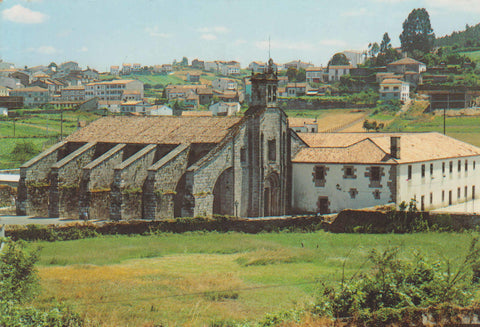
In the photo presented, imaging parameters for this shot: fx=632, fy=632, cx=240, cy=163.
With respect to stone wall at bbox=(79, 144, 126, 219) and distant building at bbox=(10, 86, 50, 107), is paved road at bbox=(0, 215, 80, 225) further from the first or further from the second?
distant building at bbox=(10, 86, 50, 107)

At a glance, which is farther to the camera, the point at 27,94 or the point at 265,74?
the point at 27,94

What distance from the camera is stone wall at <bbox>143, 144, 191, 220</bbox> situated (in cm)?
4241

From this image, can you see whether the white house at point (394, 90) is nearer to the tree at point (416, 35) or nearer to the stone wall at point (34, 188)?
the tree at point (416, 35)

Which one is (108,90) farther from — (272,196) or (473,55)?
(272,196)

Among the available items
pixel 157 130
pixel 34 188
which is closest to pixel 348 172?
pixel 157 130

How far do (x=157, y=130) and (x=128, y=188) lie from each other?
27.3 ft

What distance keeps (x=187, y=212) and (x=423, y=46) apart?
141581 mm

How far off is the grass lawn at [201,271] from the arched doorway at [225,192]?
952cm

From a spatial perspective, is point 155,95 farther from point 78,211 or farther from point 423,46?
point 78,211

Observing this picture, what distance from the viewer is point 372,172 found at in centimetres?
4516

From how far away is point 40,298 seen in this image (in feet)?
68.0

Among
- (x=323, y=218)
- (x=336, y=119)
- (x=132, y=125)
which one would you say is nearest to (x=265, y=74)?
(x=132, y=125)

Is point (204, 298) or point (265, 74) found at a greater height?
point (265, 74)

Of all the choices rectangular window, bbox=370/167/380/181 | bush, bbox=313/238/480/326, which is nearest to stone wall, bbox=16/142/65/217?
rectangular window, bbox=370/167/380/181
